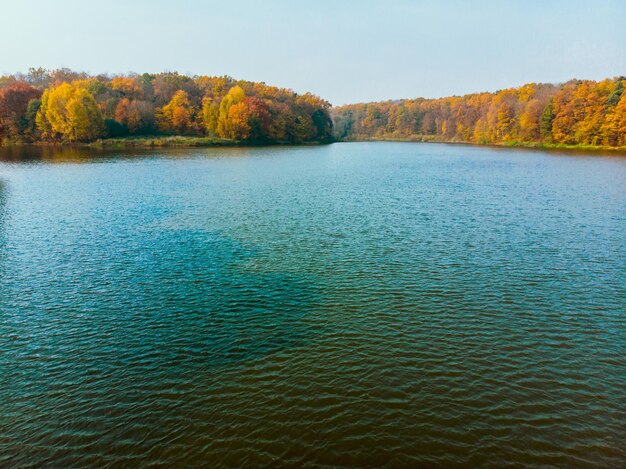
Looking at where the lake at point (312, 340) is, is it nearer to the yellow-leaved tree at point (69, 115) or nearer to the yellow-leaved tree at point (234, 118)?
the yellow-leaved tree at point (69, 115)

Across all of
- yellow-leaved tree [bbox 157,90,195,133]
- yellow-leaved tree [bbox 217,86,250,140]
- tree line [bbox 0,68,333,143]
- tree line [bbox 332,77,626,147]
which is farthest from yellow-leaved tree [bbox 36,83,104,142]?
tree line [bbox 332,77,626,147]

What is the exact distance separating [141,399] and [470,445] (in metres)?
9.38

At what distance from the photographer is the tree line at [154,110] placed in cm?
12100

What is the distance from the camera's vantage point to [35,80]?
193 m

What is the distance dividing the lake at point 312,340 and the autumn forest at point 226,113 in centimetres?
10051

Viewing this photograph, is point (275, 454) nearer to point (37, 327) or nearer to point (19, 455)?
point (19, 455)

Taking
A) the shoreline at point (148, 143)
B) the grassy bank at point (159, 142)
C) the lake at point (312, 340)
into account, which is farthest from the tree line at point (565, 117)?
the lake at point (312, 340)

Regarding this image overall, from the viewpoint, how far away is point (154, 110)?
140625mm

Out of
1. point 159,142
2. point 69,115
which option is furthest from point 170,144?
point 69,115

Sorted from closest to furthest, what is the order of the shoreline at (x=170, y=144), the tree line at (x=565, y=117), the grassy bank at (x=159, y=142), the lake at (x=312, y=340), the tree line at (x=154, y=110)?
1. the lake at (x=312, y=340)
2. the tree line at (x=565, y=117)
3. the shoreline at (x=170, y=144)
4. the tree line at (x=154, y=110)
5. the grassy bank at (x=159, y=142)

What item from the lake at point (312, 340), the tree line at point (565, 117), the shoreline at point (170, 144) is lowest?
the lake at point (312, 340)

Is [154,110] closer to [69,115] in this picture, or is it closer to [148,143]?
[148,143]

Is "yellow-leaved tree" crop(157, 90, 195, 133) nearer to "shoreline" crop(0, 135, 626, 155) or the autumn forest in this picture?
the autumn forest

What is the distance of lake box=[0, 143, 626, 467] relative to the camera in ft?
35.3
